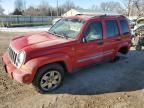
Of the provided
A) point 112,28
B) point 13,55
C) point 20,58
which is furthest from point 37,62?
point 112,28

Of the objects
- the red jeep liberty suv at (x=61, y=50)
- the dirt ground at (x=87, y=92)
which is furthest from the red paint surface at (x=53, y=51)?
the dirt ground at (x=87, y=92)

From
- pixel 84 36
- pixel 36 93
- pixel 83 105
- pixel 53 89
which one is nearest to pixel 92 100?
pixel 83 105

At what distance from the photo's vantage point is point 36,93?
475 centimetres

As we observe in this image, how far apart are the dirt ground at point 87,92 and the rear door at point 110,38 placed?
62 cm

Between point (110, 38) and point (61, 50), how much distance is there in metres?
2.03

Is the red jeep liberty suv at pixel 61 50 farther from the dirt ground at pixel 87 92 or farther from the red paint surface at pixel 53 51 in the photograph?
the dirt ground at pixel 87 92

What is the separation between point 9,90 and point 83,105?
1944mm

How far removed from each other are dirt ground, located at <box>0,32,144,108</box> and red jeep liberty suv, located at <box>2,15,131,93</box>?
1.27 ft

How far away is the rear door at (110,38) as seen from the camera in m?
5.93

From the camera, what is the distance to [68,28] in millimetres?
5637

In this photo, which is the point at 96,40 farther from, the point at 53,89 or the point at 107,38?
the point at 53,89

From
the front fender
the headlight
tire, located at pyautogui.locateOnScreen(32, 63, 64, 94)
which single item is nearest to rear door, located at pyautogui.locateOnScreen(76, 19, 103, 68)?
tire, located at pyautogui.locateOnScreen(32, 63, 64, 94)

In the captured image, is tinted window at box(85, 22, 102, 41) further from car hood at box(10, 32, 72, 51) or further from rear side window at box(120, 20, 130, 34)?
rear side window at box(120, 20, 130, 34)

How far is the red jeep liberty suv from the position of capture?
14.3ft
